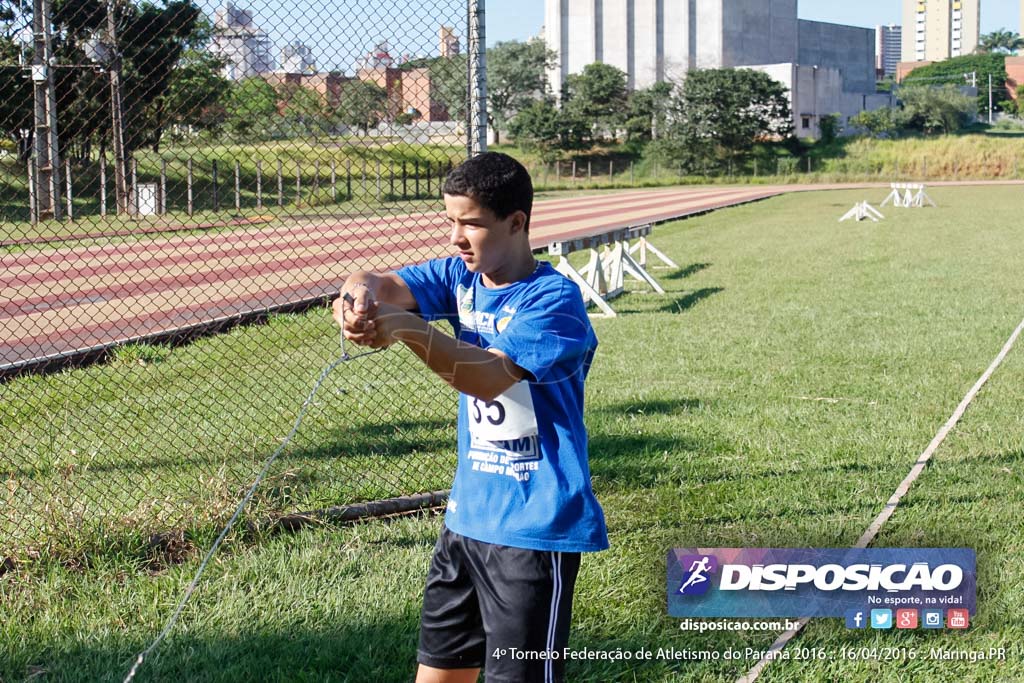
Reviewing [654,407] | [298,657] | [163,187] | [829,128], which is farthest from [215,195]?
[829,128]

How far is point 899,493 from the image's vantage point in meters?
5.33

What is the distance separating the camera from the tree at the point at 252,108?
5.20 m

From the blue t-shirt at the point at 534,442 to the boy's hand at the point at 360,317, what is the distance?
1.26 ft

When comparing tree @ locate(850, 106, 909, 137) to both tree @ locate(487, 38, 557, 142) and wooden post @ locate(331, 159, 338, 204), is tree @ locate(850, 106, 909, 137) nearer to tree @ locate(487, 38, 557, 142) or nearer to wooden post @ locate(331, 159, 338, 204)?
tree @ locate(487, 38, 557, 142)

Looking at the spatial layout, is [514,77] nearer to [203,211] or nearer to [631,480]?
[203,211]

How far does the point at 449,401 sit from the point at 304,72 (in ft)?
8.94

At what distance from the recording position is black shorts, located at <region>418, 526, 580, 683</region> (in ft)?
8.90

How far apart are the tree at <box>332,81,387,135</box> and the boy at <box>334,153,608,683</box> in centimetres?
266

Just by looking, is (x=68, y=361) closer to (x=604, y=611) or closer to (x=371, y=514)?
(x=371, y=514)

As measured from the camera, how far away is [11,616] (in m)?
3.98

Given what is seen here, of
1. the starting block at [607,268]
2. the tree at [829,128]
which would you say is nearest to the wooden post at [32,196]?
the starting block at [607,268]

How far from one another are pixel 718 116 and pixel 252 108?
6312 cm

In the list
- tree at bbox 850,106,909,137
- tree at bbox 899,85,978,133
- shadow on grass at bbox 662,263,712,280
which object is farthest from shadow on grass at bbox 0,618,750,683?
tree at bbox 899,85,978,133

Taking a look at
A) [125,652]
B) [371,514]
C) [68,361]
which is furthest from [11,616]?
[68,361]
